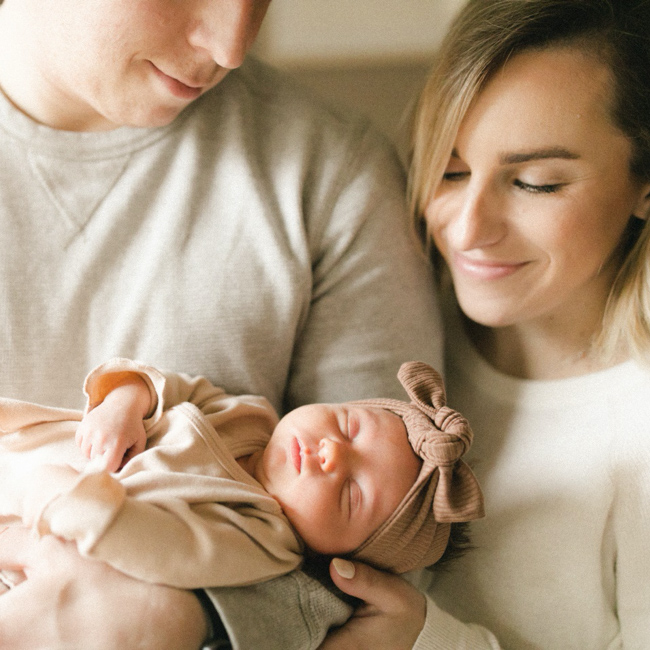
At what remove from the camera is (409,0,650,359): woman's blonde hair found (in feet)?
4.35

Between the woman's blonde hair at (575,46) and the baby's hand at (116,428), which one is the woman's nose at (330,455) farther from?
the woman's blonde hair at (575,46)

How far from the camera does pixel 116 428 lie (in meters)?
1.17

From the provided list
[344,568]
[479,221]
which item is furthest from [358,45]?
[344,568]

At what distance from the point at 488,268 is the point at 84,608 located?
3.19 feet

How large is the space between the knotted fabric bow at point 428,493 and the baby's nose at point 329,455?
139mm

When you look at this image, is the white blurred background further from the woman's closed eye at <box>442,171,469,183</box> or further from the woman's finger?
the woman's finger

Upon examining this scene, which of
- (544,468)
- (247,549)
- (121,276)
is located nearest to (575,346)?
(544,468)

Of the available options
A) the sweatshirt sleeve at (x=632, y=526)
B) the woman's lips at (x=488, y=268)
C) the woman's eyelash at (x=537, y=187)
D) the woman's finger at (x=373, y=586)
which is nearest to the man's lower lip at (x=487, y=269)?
the woman's lips at (x=488, y=268)

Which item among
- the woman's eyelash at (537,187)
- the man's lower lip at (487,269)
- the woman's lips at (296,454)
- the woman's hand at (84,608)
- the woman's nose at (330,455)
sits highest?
the woman's eyelash at (537,187)

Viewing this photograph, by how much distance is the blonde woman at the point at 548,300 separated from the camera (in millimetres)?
1310

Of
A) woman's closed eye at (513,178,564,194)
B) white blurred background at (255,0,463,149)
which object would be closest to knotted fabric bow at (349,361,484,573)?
woman's closed eye at (513,178,564,194)

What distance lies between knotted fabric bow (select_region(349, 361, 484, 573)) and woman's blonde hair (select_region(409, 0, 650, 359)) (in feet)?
1.53

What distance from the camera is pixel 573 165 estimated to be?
51.8 inches

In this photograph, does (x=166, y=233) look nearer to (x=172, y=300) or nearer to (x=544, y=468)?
(x=172, y=300)
